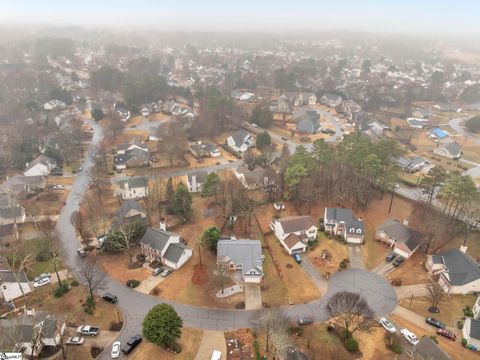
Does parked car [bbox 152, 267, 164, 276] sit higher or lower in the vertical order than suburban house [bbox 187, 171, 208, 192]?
lower

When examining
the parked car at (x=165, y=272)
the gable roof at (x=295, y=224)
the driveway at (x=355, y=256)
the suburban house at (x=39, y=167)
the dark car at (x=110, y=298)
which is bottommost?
the driveway at (x=355, y=256)

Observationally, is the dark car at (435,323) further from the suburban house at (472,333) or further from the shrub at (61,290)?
the shrub at (61,290)

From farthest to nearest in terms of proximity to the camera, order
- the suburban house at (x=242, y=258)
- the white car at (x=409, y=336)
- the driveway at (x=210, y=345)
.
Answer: the suburban house at (x=242, y=258) < the white car at (x=409, y=336) < the driveway at (x=210, y=345)

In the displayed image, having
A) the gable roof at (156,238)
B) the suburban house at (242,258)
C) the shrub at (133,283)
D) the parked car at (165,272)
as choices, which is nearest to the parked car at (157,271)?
the parked car at (165,272)

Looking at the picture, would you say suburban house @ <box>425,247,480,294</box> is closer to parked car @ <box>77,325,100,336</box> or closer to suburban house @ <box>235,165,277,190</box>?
suburban house @ <box>235,165,277,190</box>

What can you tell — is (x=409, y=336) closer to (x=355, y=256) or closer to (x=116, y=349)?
(x=355, y=256)

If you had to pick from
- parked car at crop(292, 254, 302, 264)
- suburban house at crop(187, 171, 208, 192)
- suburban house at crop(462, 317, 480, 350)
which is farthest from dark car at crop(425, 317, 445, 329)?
suburban house at crop(187, 171, 208, 192)
